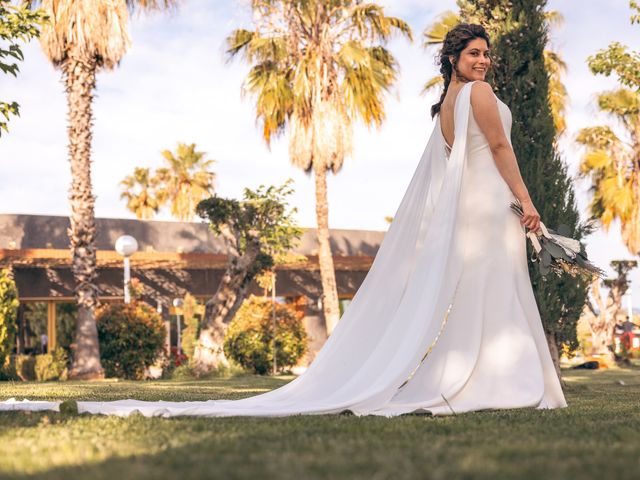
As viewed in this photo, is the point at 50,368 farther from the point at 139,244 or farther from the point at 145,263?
the point at 139,244

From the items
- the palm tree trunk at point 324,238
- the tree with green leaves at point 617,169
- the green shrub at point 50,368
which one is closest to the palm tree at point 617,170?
the tree with green leaves at point 617,169

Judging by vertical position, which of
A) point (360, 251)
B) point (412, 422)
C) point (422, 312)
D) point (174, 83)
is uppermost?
point (174, 83)

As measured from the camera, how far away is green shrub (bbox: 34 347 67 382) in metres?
16.7

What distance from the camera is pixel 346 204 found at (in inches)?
1025

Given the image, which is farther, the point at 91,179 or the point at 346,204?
the point at 346,204

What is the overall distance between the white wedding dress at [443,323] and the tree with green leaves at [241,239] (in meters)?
12.5

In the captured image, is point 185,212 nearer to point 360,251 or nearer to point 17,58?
point 360,251

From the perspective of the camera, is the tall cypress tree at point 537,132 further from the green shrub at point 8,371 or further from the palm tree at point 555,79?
the palm tree at point 555,79

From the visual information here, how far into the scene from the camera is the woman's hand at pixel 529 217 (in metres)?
5.23

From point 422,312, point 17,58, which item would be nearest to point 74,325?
point 17,58

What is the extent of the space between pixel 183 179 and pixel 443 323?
34.4m

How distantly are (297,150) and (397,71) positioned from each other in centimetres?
316

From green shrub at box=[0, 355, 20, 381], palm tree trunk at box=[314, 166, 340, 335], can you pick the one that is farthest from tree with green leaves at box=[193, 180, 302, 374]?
green shrub at box=[0, 355, 20, 381]

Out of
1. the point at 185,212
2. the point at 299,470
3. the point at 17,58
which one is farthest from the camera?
the point at 185,212
